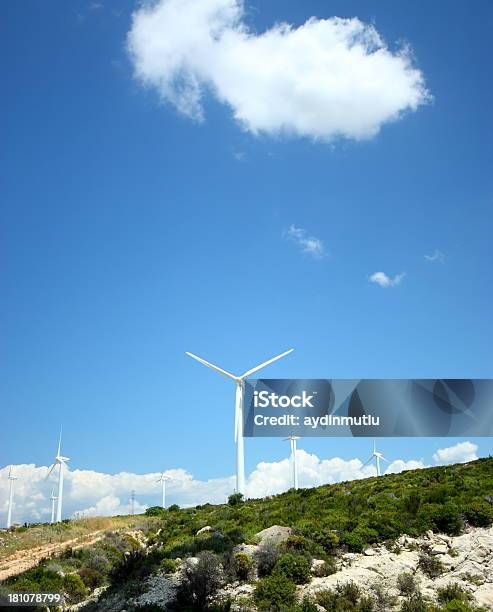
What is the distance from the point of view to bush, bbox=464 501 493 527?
127 ft

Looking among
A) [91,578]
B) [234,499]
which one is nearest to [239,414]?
[234,499]

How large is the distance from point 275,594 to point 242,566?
3796 mm

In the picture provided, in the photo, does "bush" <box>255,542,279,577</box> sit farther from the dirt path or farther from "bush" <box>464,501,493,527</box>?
the dirt path

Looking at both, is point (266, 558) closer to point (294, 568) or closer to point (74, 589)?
point (294, 568)

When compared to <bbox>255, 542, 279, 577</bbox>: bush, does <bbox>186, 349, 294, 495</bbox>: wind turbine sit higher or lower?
higher

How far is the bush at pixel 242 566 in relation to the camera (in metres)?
34.2

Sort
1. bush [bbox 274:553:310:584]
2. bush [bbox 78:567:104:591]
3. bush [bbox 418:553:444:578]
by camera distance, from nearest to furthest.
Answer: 1. bush [bbox 274:553:310:584]
2. bush [bbox 418:553:444:578]
3. bush [bbox 78:567:104:591]

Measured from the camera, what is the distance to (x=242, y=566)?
34.3 m

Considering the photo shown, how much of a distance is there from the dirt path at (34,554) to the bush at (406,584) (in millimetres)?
24679

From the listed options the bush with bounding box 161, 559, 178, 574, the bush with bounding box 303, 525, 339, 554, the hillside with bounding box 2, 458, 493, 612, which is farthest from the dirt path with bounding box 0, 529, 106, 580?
the bush with bounding box 303, 525, 339, 554

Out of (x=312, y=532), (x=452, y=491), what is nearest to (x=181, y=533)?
(x=312, y=532)

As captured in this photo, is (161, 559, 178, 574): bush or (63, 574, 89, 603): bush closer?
(63, 574, 89, 603): bush

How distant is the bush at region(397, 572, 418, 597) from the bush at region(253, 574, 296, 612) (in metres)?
5.26

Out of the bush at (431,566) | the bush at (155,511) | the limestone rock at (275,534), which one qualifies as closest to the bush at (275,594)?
the limestone rock at (275,534)
